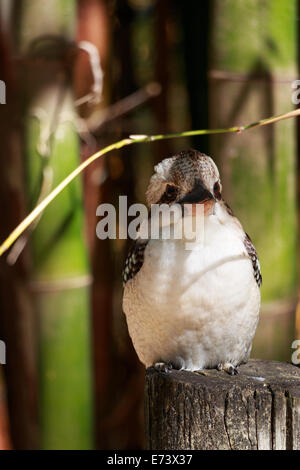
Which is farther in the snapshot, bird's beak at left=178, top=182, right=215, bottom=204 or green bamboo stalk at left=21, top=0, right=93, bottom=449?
green bamboo stalk at left=21, top=0, right=93, bottom=449

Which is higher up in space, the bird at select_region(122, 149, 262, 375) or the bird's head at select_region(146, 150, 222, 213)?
the bird's head at select_region(146, 150, 222, 213)

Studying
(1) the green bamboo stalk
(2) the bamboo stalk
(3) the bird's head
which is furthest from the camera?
(1) the green bamboo stalk

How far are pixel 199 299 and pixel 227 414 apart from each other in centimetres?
28

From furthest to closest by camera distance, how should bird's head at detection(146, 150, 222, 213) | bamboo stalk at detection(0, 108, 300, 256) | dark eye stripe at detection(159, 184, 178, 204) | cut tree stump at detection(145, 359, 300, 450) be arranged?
dark eye stripe at detection(159, 184, 178, 204) < bird's head at detection(146, 150, 222, 213) < cut tree stump at detection(145, 359, 300, 450) < bamboo stalk at detection(0, 108, 300, 256)

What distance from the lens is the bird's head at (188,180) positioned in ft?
4.66

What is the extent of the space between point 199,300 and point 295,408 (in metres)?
0.32

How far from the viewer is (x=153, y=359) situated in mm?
1638

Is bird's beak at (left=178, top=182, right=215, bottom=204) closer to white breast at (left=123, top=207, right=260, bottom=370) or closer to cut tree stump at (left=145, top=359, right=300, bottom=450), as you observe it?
white breast at (left=123, top=207, right=260, bottom=370)

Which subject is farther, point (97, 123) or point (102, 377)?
point (102, 377)

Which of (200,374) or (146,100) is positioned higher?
(146,100)

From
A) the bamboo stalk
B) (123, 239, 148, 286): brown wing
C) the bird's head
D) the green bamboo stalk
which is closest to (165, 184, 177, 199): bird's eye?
the bird's head

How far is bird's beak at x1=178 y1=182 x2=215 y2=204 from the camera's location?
1395 millimetres
